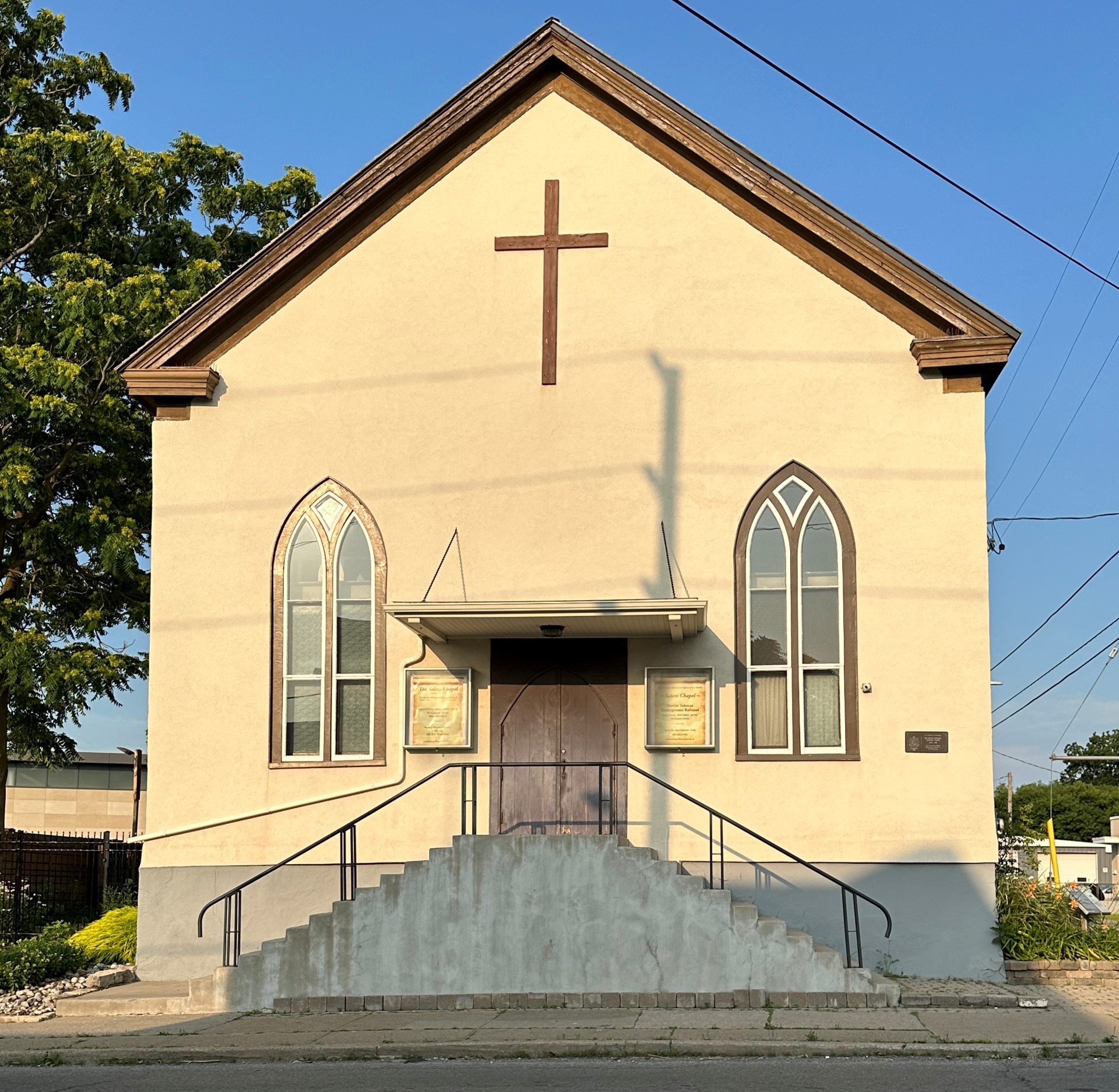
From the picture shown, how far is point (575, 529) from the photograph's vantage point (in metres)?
16.2

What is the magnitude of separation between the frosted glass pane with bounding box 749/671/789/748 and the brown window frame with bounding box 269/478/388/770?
3954 millimetres

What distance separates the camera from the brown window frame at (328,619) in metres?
16.2

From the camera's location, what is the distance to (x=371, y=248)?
17.0 metres

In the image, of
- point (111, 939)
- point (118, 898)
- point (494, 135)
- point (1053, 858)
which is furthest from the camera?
point (1053, 858)

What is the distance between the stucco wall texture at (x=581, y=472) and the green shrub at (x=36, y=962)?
1.46 meters

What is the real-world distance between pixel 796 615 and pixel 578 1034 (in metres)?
5.43

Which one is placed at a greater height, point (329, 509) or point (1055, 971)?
point (329, 509)

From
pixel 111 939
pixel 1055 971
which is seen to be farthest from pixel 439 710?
pixel 1055 971

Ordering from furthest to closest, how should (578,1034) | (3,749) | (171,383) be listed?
1. (3,749)
2. (171,383)
3. (578,1034)

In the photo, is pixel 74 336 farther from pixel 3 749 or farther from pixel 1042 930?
pixel 1042 930

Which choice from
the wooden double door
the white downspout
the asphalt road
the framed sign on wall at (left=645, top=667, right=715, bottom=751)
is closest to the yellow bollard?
the framed sign on wall at (left=645, top=667, right=715, bottom=751)

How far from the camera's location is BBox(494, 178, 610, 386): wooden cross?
16.5 m

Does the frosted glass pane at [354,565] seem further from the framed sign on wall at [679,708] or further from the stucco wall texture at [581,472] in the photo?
the framed sign on wall at [679,708]

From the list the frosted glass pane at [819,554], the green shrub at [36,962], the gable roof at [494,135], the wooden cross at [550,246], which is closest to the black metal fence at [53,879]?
the green shrub at [36,962]
